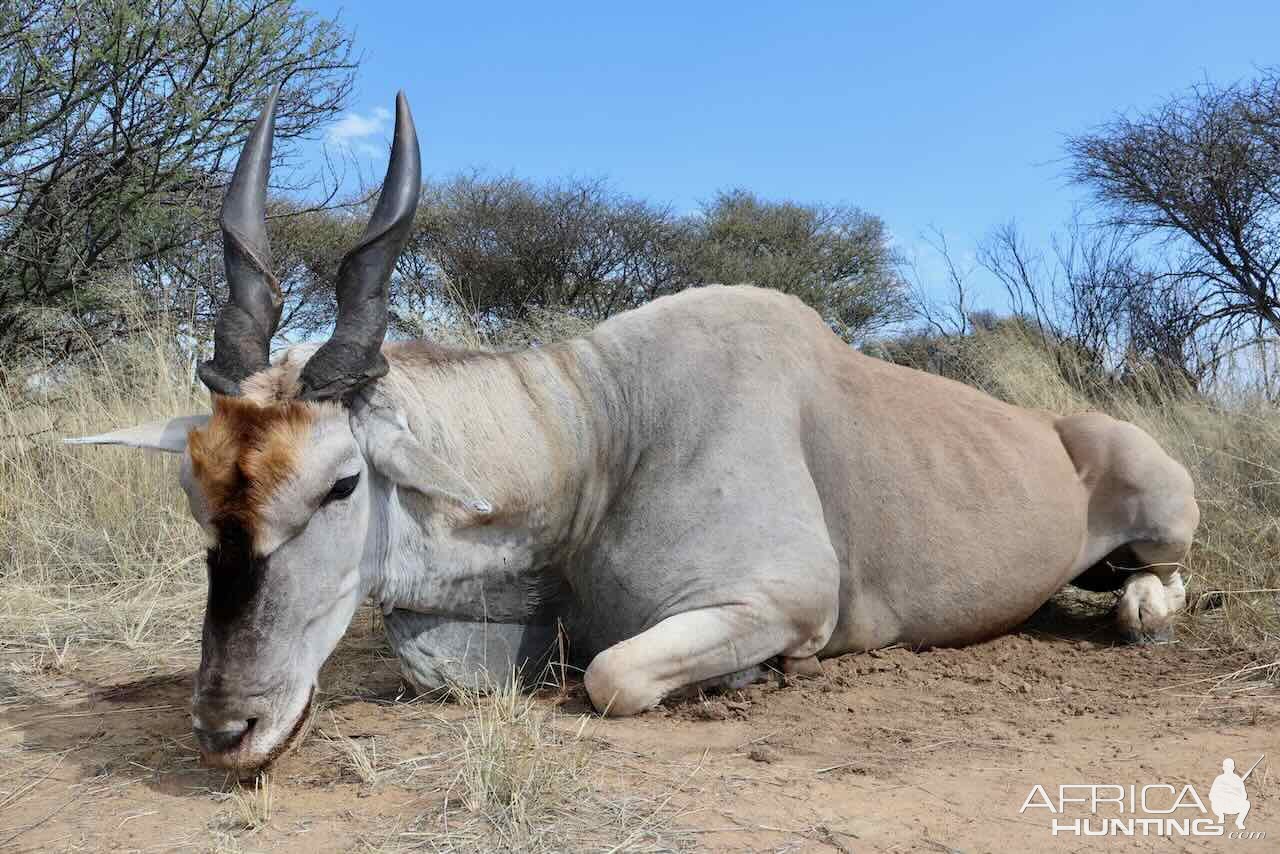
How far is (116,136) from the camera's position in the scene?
8.17m

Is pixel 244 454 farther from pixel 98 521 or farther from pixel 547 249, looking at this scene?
pixel 547 249

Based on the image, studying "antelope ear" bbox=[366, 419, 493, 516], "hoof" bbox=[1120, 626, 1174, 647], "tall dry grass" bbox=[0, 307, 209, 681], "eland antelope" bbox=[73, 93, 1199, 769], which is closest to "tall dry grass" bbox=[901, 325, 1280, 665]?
"hoof" bbox=[1120, 626, 1174, 647]

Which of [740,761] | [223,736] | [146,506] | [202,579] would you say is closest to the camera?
[223,736]

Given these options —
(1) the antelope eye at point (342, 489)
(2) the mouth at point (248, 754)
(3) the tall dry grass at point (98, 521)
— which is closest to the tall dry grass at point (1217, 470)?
(1) the antelope eye at point (342, 489)

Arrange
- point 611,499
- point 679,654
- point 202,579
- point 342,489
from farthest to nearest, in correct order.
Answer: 1. point 202,579
2. point 611,499
3. point 679,654
4. point 342,489

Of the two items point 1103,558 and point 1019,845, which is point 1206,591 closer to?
point 1103,558

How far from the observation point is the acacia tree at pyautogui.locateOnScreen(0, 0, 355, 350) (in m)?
7.66

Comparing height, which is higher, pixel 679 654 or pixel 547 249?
pixel 547 249

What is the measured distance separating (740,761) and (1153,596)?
2329 millimetres

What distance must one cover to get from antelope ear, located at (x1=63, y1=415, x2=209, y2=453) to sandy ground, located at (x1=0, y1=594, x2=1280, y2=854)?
864 millimetres

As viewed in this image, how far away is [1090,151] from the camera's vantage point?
14859mm

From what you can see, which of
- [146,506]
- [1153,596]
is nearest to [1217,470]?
[1153,596]

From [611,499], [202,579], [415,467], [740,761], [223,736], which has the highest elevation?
[415,467]

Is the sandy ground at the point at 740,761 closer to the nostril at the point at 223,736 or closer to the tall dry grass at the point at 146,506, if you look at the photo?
the nostril at the point at 223,736
